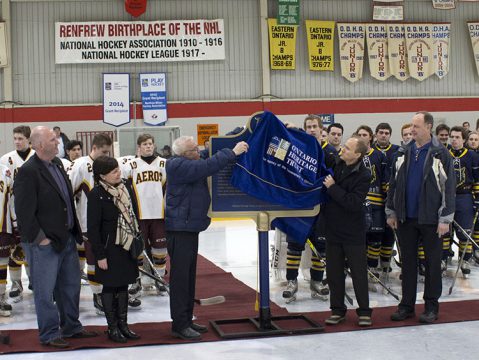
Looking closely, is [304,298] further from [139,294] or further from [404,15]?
[404,15]

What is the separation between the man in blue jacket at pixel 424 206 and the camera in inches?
216

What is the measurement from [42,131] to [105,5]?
12030mm

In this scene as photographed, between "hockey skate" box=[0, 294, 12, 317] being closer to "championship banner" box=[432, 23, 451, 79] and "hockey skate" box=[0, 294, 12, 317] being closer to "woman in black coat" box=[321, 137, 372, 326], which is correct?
"woman in black coat" box=[321, 137, 372, 326]

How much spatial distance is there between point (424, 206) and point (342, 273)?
851 millimetres

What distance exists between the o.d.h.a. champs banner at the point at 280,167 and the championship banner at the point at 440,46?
12879 mm

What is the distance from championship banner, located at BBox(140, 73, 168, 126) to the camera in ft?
53.0

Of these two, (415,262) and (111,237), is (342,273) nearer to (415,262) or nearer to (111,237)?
(415,262)

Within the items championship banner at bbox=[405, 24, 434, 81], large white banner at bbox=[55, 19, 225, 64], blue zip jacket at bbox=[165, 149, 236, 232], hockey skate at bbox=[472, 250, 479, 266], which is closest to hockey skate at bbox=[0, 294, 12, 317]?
blue zip jacket at bbox=[165, 149, 236, 232]

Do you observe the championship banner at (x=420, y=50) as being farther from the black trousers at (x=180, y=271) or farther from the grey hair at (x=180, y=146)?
the black trousers at (x=180, y=271)

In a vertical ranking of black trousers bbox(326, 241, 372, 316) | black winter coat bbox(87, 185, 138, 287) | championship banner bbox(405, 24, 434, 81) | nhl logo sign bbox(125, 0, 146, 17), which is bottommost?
black trousers bbox(326, 241, 372, 316)

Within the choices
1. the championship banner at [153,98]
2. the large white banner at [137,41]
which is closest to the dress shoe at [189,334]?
the championship banner at [153,98]

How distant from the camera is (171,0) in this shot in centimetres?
1645

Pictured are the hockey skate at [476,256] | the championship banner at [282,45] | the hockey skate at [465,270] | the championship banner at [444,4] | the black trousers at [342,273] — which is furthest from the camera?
the championship banner at [282,45]

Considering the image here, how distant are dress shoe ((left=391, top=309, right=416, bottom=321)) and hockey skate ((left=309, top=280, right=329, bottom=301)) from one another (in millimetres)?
1007
